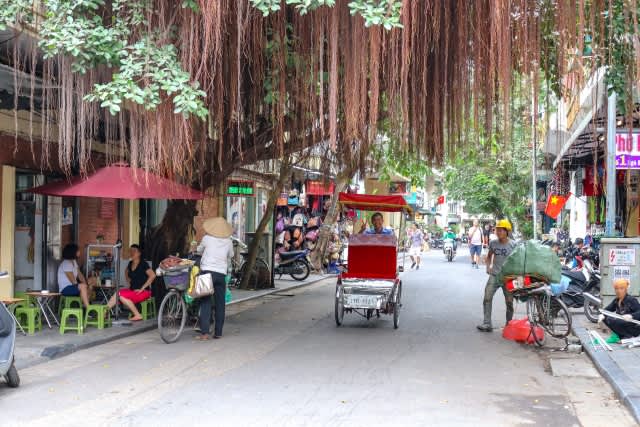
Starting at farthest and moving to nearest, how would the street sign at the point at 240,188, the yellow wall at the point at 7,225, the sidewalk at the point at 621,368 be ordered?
the street sign at the point at 240,188, the yellow wall at the point at 7,225, the sidewalk at the point at 621,368

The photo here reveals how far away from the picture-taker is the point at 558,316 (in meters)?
11.1

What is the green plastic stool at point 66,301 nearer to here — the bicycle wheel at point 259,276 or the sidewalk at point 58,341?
the sidewalk at point 58,341

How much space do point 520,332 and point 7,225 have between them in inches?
323

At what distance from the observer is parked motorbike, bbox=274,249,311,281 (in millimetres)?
23422

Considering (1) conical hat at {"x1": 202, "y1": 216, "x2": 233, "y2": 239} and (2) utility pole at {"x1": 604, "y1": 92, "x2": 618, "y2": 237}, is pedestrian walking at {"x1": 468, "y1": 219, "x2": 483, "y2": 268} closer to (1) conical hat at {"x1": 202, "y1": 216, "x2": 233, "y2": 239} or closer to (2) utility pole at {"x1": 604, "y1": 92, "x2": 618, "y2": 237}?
(2) utility pole at {"x1": 604, "y1": 92, "x2": 618, "y2": 237}

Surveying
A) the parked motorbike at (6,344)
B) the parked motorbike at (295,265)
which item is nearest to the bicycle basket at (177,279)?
the parked motorbike at (6,344)

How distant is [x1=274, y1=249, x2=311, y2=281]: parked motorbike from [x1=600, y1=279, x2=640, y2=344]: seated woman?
13904 millimetres

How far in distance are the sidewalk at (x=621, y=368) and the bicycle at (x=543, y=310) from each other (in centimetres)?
42

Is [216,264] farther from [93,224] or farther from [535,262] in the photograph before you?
[93,224]

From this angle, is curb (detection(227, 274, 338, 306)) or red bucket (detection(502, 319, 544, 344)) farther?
curb (detection(227, 274, 338, 306))

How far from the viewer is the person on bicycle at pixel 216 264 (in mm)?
11039

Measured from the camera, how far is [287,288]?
20844 millimetres

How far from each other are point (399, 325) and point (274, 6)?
23.6 ft

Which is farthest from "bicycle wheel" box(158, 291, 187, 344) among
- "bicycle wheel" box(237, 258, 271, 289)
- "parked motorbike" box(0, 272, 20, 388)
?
"bicycle wheel" box(237, 258, 271, 289)
